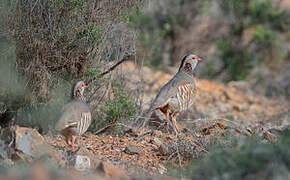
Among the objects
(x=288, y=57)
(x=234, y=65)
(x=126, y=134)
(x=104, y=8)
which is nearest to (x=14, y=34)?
(x=104, y=8)

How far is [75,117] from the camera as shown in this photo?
6.33 m

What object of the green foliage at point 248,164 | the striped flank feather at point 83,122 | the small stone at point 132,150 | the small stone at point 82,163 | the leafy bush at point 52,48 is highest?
the leafy bush at point 52,48

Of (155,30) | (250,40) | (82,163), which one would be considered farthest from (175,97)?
(250,40)

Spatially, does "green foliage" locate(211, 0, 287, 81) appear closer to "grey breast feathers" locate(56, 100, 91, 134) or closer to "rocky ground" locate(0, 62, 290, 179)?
"rocky ground" locate(0, 62, 290, 179)

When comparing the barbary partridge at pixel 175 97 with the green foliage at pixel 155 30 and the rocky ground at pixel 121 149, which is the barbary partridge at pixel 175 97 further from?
the green foliage at pixel 155 30

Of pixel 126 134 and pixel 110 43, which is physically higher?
pixel 110 43

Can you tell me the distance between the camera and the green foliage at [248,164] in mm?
4492

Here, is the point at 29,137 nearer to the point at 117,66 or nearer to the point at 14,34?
the point at 14,34

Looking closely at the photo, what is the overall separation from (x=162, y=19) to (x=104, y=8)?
8081 millimetres

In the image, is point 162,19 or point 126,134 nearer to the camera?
point 126,134

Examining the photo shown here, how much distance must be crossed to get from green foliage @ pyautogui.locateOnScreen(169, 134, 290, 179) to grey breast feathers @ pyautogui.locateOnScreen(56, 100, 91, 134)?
1985mm

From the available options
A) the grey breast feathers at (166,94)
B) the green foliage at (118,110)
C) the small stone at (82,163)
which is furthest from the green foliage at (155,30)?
the small stone at (82,163)

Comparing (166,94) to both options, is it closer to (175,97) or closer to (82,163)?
(175,97)

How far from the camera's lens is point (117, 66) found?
27.0 ft
